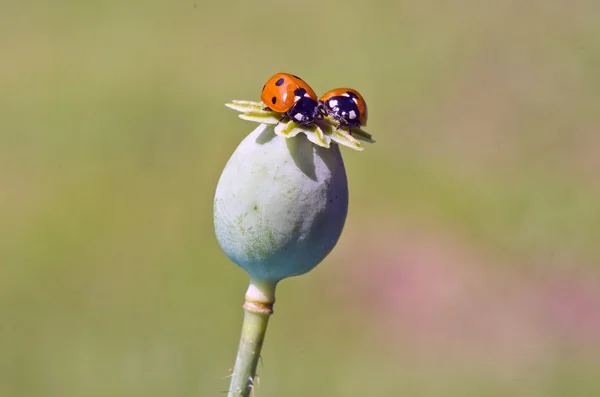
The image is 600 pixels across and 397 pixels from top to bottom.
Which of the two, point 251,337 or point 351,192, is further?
point 351,192

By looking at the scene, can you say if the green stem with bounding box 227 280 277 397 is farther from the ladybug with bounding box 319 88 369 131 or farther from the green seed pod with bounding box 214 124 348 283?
the ladybug with bounding box 319 88 369 131

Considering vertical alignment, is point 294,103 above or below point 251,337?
above

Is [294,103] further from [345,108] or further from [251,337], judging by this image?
[251,337]

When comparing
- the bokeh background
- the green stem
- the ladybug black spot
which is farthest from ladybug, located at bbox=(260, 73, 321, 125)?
the bokeh background

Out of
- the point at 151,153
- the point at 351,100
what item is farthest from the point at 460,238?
the point at 351,100

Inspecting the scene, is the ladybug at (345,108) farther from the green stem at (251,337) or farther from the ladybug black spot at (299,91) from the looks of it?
the green stem at (251,337)

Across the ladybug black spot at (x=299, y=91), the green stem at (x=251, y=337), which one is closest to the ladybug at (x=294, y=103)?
the ladybug black spot at (x=299, y=91)

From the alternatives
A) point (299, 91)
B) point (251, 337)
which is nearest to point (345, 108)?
point (299, 91)
